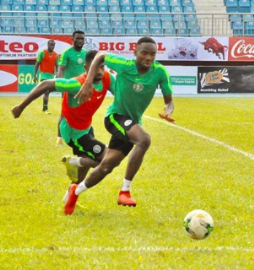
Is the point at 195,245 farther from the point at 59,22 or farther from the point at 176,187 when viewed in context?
the point at 59,22

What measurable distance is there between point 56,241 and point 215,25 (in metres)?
27.1

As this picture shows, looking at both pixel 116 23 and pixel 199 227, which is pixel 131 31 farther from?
pixel 199 227

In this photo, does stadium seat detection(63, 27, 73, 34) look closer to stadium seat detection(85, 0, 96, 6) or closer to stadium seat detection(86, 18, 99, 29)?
stadium seat detection(86, 18, 99, 29)

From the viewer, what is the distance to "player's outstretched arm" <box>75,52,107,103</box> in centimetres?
649

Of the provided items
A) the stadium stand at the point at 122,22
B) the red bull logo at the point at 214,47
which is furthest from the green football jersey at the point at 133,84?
the red bull logo at the point at 214,47

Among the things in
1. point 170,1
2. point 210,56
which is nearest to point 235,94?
point 210,56

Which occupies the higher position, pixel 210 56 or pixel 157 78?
pixel 157 78

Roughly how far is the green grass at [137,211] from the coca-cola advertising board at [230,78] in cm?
1701

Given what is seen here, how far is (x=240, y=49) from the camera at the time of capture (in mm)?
31344

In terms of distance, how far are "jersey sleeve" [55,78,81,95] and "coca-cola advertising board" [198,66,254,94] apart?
24188 mm

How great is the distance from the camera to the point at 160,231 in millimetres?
6293

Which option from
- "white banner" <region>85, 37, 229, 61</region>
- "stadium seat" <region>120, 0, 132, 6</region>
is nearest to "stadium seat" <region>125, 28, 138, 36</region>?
"white banner" <region>85, 37, 229, 61</region>

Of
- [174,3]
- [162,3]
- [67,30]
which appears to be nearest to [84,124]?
[67,30]

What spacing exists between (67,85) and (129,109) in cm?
73
